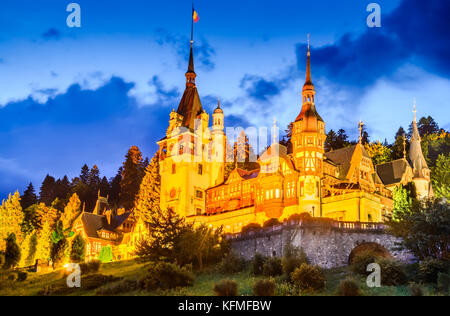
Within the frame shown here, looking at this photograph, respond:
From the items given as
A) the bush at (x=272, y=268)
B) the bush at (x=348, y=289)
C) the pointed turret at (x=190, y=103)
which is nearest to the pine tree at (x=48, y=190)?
the pointed turret at (x=190, y=103)

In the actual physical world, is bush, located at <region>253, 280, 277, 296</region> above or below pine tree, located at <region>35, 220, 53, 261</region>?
below

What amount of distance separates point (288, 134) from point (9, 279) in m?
62.8

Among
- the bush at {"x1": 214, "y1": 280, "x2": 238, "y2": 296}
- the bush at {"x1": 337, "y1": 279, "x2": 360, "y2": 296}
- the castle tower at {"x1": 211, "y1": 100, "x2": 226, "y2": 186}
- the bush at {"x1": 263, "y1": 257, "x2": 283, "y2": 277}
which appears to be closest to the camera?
the bush at {"x1": 337, "y1": 279, "x2": 360, "y2": 296}

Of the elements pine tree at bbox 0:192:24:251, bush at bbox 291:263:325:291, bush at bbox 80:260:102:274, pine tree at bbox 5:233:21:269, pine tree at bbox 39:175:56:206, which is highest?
pine tree at bbox 39:175:56:206

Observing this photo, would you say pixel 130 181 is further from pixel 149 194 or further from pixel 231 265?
pixel 231 265

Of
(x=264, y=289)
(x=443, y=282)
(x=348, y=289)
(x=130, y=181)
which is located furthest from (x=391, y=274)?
(x=130, y=181)

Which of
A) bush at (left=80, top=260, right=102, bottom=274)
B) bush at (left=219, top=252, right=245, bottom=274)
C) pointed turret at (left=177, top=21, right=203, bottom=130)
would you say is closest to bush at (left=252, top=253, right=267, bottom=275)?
bush at (left=219, top=252, right=245, bottom=274)

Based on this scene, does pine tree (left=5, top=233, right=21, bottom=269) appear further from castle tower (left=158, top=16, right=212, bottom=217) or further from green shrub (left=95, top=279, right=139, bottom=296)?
green shrub (left=95, top=279, right=139, bottom=296)

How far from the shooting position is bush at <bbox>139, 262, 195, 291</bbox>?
4941 cm

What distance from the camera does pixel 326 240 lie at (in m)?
54.9

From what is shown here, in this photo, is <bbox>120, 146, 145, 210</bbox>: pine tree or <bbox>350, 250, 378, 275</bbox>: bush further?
<bbox>120, 146, 145, 210</bbox>: pine tree

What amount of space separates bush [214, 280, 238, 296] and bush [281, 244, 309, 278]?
6.66 m

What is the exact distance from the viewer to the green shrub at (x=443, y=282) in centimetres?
4323
